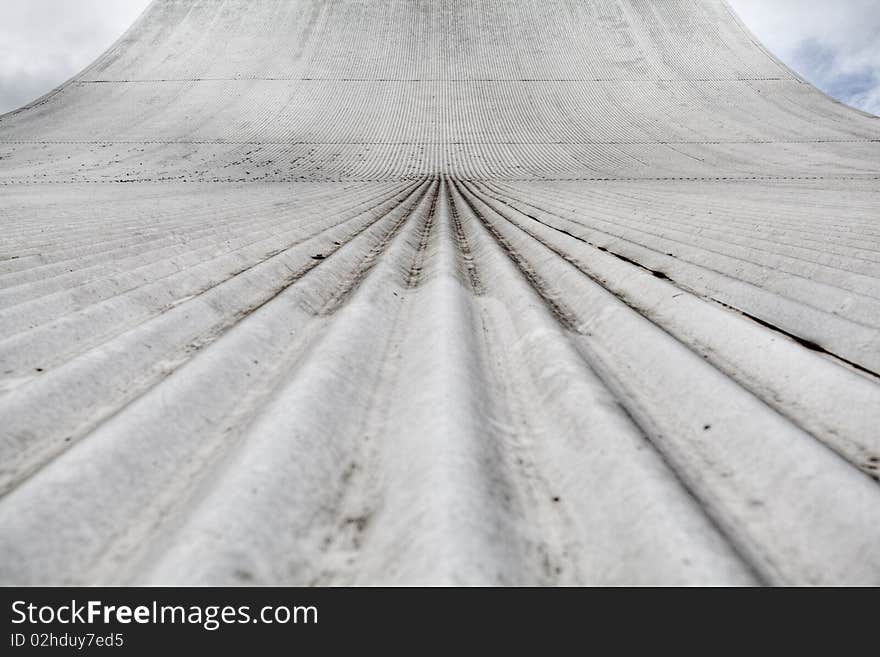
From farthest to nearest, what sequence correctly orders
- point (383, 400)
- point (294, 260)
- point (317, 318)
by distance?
1. point (294, 260)
2. point (317, 318)
3. point (383, 400)

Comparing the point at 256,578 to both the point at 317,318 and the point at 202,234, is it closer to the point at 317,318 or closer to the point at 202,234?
the point at 317,318

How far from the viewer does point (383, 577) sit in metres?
0.85

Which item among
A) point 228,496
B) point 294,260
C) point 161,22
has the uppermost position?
point 161,22

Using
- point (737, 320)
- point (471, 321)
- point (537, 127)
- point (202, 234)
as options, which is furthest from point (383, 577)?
point (537, 127)

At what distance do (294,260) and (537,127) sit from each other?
1598 centimetres

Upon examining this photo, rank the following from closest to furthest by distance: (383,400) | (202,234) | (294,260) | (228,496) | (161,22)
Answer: (228,496) < (383,400) < (294,260) < (202,234) < (161,22)

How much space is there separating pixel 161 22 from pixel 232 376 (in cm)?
2942

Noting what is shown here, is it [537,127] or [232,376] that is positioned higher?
[537,127]

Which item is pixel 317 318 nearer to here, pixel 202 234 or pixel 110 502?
pixel 110 502

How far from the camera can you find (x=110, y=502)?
1.00 meters
